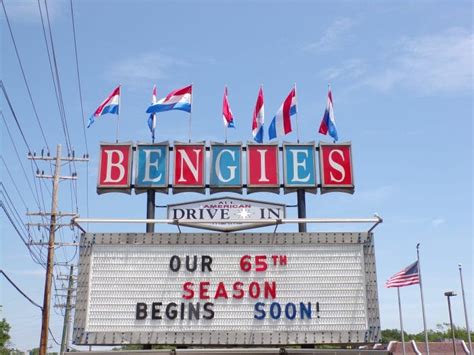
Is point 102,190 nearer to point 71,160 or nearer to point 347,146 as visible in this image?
point 347,146

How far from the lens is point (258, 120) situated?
16.9m

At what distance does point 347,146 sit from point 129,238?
21.8 feet

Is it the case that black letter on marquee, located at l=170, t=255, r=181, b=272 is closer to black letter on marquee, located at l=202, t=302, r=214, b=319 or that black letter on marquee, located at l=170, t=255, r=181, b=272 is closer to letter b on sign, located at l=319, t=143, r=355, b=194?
black letter on marquee, located at l=202, t=302, r=214, b=319

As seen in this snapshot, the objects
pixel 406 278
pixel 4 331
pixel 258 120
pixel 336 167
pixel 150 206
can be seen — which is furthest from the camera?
pixel 4 331

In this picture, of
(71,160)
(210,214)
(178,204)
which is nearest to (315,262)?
(210,214)

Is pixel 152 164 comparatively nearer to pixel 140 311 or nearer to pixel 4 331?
pixel 140 311

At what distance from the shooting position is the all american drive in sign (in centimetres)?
1256

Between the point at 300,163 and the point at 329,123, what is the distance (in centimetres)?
264

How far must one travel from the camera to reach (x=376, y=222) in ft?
43.7

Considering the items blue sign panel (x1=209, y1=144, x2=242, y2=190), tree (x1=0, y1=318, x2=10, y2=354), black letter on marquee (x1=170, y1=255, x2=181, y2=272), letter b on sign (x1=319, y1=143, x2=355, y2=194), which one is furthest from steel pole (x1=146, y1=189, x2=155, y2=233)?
tree (x1=0, y1=318, x2=10, y2=354)

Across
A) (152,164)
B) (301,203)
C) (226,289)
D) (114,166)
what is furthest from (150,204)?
(301,203)

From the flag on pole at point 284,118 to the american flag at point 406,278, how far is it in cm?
1037

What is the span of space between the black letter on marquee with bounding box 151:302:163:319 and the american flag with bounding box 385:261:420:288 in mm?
13796

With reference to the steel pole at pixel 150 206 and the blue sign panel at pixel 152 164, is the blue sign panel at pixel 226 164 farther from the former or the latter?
the steel pole at pixel 150 206
